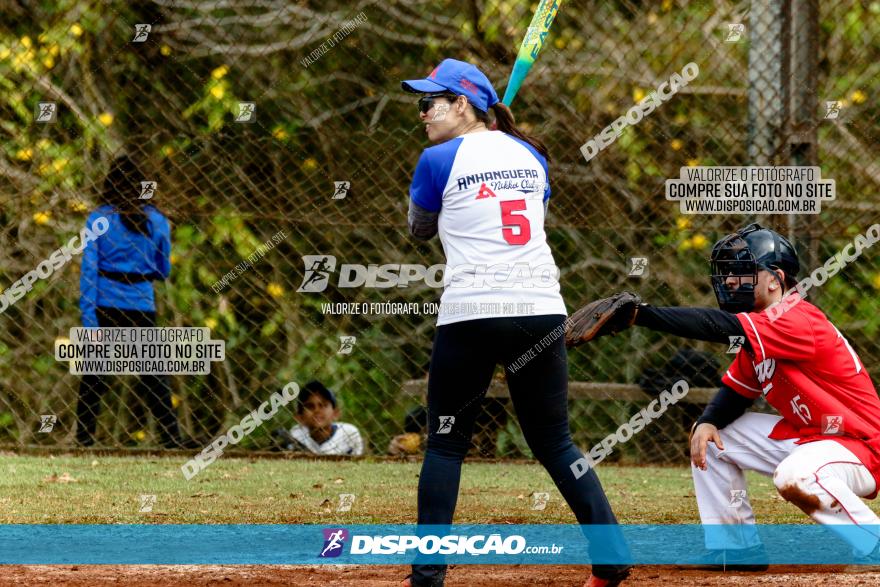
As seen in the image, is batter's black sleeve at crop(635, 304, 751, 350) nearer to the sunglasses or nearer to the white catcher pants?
the white catcher pants

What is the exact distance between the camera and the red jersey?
4.11 metres

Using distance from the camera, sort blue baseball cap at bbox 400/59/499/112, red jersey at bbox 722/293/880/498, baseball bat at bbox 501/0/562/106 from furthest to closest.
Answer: baseball bat at bbox 501/0/562/106 → red jersey at bbox 722/293/880/498 → blue baseball cap at bbox 400/59/499/112

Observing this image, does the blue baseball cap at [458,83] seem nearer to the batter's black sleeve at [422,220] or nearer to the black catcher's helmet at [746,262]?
the batter's black sleeve at [422,220]

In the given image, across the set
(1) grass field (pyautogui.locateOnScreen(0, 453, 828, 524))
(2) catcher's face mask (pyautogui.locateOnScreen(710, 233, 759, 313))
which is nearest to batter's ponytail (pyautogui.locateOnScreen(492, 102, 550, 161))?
(2) catcher's face mask (pyautogui.locateOnScreen(710, 233, 759, 313))

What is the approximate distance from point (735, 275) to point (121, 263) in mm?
4289

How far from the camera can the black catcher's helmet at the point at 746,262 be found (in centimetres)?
431

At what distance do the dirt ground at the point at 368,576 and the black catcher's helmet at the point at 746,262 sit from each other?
950 millimetres

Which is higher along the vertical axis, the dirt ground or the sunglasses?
the sunglasses

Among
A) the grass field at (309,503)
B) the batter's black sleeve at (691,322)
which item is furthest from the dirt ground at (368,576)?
the batter's black sleeve at (691,322)

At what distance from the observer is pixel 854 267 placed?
8.48 m

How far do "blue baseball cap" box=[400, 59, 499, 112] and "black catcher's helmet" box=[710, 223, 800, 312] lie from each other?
1034mm

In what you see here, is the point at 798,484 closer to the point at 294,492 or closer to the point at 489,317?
the point at 489,317

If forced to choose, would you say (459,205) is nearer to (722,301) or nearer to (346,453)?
(722,301)

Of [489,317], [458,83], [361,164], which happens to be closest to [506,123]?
[458,83]
